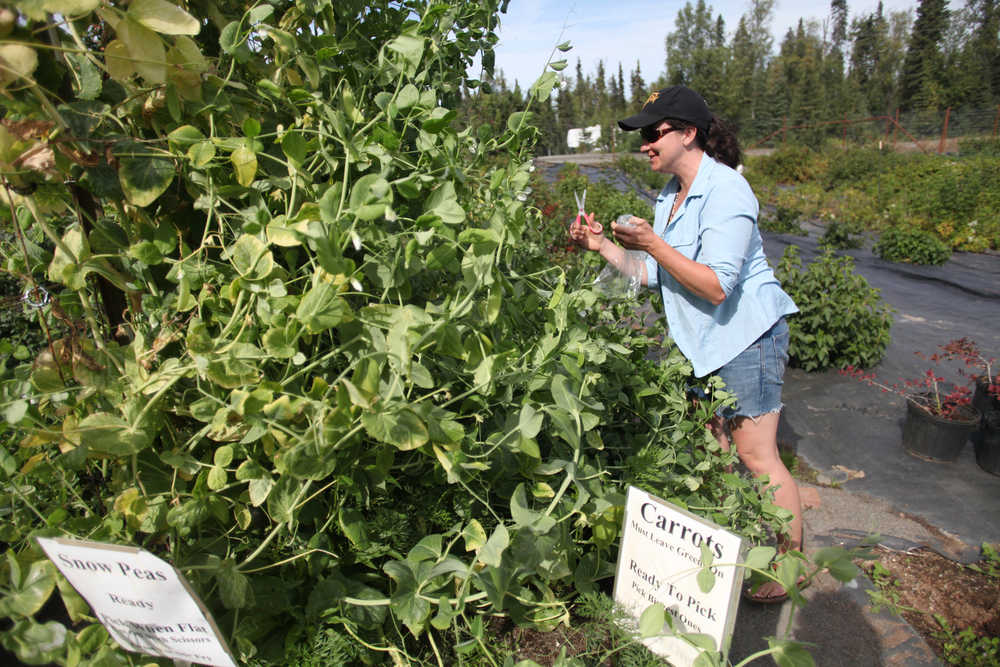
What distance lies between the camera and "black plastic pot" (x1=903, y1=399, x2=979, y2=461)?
3043 millimetres

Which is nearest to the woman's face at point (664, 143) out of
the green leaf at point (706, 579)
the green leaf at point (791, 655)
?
the green leaf at point (706, 579)

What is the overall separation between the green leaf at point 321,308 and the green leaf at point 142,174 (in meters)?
0.27

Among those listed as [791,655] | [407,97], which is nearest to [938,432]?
[791,655]

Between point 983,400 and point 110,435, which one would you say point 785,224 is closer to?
point 983,400

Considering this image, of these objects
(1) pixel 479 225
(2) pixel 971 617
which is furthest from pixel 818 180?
(1) pixel 479 225

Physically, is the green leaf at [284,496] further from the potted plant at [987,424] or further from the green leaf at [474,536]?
the potted plant at [987,424]

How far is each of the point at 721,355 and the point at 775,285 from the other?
0.93ft

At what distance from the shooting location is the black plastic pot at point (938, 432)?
9.98 ft

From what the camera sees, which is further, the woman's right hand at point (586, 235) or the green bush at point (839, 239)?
the green bush at point (839, 239)

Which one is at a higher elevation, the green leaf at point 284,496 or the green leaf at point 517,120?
the green leaf at point 517,120

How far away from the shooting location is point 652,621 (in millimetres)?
745

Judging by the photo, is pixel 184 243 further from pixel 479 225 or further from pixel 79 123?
pixel 479 225

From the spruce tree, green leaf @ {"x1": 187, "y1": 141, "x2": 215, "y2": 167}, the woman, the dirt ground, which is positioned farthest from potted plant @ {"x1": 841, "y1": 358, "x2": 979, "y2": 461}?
the spruce tree

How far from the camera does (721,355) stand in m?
1.78
